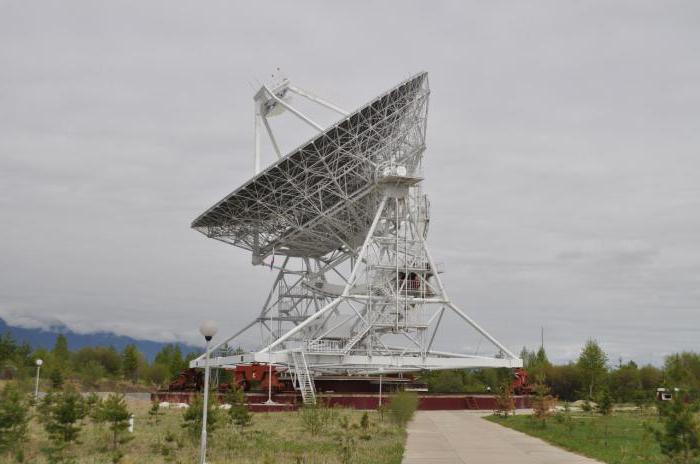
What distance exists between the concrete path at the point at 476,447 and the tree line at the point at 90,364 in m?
47.0

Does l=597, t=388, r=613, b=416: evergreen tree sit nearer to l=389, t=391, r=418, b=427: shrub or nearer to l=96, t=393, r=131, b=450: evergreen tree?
l=389, t=391, r=418, b=427: shrub

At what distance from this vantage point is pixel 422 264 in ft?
154

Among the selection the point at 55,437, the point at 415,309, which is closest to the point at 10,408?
the point at 55,437

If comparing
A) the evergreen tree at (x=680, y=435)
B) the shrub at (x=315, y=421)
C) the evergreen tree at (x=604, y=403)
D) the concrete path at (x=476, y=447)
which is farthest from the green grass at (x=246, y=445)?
the evergreen tree at (x=604, y=403)

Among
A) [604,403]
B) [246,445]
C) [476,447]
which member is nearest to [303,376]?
[604,403]

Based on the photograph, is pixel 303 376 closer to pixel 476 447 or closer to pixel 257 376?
pixel 257 376

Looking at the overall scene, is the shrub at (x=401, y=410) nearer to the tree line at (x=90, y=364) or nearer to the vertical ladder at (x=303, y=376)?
the vertical ladder at (x=303, y=376)

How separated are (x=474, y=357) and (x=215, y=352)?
20.0 m

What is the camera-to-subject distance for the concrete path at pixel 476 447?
1989cm

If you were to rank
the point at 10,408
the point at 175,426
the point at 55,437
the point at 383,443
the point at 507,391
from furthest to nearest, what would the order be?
the point at 507,391
the point at 175,426
the point at 383,443
the point at 55,437
the point at 10,408

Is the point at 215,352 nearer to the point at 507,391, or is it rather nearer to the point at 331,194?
the point at 331,194

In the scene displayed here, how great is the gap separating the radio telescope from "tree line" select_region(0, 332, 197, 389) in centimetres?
3021

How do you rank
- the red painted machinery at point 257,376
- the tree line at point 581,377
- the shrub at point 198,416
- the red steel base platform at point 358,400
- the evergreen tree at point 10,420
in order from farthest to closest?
the tree line at point 581,377 → the red painted machinery at point 257,376 → the red steel base platform at point 358,400 → the shrub at point 198,416 → the evergreen tree at point 10,420

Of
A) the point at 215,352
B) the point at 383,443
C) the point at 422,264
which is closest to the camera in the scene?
the point at 383,443
